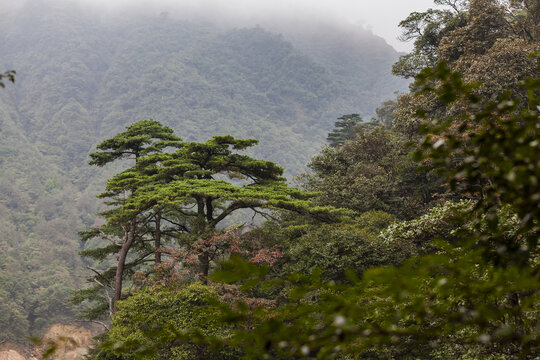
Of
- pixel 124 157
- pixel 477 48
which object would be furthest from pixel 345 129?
pixel 124 157

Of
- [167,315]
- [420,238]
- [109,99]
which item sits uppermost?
[109,99]

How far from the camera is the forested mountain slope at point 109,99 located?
152 ft

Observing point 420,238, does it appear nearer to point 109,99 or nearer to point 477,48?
point 477,48

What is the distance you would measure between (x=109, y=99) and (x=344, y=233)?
10566 centimetres

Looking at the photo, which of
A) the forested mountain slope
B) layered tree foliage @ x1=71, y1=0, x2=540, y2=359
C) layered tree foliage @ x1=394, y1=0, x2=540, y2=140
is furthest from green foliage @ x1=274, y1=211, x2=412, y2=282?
the forested mountain slope

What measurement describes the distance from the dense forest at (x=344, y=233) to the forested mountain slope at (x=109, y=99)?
74 centimetres

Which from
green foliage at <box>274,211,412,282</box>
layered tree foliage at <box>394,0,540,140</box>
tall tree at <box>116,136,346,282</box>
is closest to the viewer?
green foliage at <box>274,211,412,282</box>

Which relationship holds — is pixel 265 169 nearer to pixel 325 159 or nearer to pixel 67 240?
pixel 325 159

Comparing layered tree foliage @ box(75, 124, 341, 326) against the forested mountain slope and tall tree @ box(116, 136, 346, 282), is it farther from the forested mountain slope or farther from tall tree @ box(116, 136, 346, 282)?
the forested mountain slope

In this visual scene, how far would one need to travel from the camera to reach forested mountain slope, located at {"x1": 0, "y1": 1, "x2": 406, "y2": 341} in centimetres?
4619

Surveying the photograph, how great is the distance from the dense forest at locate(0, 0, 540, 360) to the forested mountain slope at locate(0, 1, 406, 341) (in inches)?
29.1

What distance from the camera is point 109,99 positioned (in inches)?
3925

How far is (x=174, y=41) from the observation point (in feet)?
413

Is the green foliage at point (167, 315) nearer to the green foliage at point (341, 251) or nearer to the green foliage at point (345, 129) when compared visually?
the green foliage at point (341, 251)
